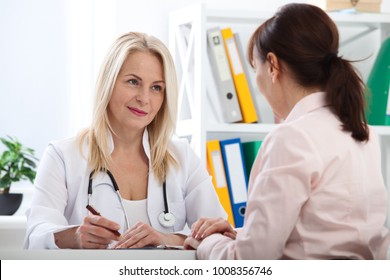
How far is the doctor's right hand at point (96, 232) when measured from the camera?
1.71 meters

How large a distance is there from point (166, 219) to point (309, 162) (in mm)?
914

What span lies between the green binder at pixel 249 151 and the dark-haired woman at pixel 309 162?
5.15ft

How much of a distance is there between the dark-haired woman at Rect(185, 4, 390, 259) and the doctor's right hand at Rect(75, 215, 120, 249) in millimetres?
305

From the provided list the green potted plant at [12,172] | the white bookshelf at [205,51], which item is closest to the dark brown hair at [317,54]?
the white bookshelf at [205,51]

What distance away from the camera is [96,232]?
1.71 m

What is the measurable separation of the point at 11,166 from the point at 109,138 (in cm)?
120

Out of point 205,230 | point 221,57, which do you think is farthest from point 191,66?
Answer: point 205,230

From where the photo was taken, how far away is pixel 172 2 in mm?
3293

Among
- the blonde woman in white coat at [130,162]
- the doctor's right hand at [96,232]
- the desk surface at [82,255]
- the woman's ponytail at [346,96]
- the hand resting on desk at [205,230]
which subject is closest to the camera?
the desk surface at [82,255]

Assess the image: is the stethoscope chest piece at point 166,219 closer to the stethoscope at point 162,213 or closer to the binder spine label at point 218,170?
the stethoscope at point 162,213

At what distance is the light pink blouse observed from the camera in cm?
122

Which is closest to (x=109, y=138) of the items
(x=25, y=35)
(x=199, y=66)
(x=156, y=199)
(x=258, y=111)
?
(x=156, y=199)

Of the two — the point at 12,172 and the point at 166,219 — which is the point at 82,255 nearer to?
the point at 166,219
